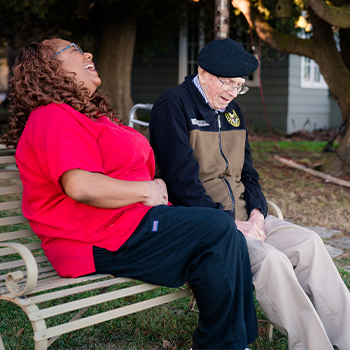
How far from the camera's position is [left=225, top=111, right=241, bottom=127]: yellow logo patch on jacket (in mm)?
2935

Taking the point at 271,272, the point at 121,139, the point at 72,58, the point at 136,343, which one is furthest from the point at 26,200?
the point at 271,272

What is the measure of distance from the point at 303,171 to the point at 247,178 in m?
4.98

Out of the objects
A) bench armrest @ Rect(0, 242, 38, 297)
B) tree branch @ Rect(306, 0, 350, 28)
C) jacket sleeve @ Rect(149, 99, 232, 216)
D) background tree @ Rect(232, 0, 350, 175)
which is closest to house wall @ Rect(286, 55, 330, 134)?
background tree @ Rect(232, 0, 350, 175)

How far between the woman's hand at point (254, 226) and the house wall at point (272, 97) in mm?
11316

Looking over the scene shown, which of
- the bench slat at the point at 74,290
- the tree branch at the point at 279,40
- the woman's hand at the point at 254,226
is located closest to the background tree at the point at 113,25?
the tree branch at the point at 279,40

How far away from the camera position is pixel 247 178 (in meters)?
3.08

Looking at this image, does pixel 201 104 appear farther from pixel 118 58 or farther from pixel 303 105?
pixel 303 105

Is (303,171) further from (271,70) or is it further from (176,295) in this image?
(271,70)

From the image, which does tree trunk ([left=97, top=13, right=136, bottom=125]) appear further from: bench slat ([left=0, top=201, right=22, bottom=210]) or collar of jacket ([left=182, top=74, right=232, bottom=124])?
bench slat ([left=0, top=201, right=22, bottom=210])

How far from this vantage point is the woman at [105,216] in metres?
2.06

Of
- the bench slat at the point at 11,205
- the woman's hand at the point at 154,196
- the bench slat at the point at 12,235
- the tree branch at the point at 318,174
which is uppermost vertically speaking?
the woman's hand at the point at 154,196

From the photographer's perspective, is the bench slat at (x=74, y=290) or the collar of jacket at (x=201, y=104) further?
the collar of jacket at (x=201, y=104)

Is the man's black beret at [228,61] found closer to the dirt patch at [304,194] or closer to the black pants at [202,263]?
the black pants at [202,263]

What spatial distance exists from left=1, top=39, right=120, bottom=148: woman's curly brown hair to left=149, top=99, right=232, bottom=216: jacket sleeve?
18.4 inches
